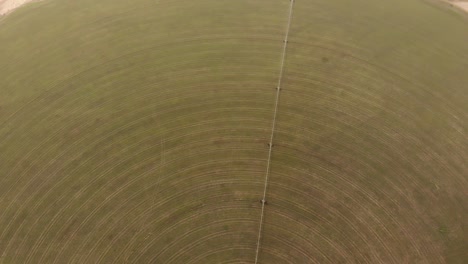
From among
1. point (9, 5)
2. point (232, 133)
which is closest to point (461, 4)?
point (232, 133)

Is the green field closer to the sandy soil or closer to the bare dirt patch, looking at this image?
the sandy soil

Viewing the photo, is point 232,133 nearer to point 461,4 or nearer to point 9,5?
point 461,4

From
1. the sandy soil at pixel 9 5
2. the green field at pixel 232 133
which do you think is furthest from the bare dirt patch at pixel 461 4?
the sandy soil at pixel 9 5

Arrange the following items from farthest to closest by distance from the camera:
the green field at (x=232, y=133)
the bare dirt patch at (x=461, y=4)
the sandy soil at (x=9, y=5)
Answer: the sandy soil at (x=9, y=5)
the bare dirt patch at (x=461, y=4)
the green field at (x=232, y=133)

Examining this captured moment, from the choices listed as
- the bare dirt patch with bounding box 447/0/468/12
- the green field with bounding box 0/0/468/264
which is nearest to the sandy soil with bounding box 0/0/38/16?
the green field with bounding box 0/0/468/264

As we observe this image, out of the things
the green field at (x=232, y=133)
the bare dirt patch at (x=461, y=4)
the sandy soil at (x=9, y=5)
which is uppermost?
the bare dirt patch at (x=461, y=4)

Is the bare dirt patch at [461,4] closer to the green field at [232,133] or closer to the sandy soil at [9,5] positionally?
the green field at [232,133]

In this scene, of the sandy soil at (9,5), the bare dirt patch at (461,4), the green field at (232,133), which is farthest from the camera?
the sandy soil at (9,5)
